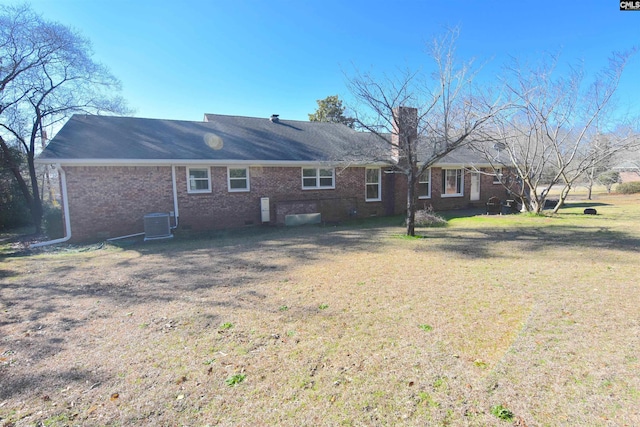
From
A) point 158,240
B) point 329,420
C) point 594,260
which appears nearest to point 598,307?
point 594,260

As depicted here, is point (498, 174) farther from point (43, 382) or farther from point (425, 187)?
point (43, 382)

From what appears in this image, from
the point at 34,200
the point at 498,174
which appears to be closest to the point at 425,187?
the point at 498,174

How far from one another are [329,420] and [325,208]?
→ 11.1 metres

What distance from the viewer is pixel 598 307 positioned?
4.28 meters

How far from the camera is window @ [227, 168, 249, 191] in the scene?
12430mm

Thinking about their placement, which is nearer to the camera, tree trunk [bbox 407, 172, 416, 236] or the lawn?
the lawn

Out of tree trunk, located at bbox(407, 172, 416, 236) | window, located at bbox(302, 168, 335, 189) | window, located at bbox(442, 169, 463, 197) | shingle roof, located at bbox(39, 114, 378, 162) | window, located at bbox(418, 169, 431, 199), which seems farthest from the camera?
window, located at bbox(442, 169, 463, 197)

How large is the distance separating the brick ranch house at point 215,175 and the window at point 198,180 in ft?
0.12

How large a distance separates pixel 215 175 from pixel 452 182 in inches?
488

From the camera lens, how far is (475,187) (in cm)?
1855

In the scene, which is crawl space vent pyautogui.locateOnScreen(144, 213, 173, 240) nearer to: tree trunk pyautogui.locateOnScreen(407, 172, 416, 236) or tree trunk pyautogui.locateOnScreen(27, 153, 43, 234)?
tree trunk pyautogui.locateOnScreen(407, 172, 416, 236)

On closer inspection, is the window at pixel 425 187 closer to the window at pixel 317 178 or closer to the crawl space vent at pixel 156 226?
the window at pixel 317 178

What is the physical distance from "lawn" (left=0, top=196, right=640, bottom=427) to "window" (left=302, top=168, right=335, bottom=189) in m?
6.91

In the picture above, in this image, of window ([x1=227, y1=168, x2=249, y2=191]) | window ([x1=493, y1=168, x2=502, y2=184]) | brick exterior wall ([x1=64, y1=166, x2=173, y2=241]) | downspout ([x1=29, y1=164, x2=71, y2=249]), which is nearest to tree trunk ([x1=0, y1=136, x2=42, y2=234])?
downspout ([x1=29, y1=164, x2=71, y2=249])
